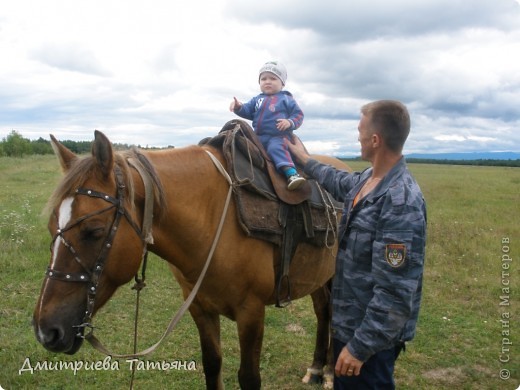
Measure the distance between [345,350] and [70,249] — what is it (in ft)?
4.78

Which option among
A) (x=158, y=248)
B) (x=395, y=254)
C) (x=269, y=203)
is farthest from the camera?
(x=269, y=203)

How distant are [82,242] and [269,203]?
4.55ft

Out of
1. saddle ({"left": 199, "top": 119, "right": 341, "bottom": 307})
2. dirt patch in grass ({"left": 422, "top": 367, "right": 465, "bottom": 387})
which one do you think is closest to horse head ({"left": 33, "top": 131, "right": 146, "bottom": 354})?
saddle ({"left": 199, "top": 119, "right": 341, "bottom": 307})

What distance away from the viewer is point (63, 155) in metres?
2.31

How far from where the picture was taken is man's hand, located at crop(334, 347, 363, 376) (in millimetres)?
1992

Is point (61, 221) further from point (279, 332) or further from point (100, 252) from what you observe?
point (279, 332)

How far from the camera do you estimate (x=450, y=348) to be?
5.03 meters

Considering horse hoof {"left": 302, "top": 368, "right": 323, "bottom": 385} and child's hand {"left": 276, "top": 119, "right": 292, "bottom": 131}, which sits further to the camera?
horse hoof {"left": 302, "top": 368, "right": 323, "bottom": 385}

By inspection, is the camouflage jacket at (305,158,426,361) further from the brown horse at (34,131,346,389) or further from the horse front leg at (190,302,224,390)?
the horse front leg at (190,302,224,390)

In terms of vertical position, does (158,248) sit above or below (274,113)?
below

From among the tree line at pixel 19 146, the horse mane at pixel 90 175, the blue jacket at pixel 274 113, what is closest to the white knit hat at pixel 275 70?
the blue jacket at pixel 274 113

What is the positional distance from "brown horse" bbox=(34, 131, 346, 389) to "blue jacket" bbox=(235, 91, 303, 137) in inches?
29.1

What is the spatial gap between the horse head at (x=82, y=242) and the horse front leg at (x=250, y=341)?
108 cm

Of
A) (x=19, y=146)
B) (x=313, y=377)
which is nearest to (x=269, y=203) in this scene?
(x=313, y=377)
